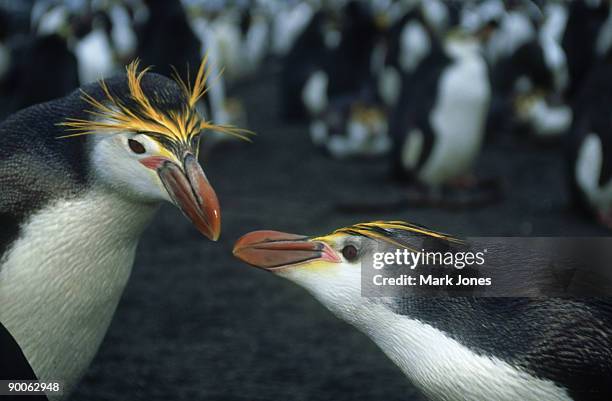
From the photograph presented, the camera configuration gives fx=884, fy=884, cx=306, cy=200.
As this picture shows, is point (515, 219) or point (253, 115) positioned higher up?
point (253, 115)

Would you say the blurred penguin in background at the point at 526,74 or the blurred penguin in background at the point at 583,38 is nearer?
the blurred penguin in background at the point at 526,74

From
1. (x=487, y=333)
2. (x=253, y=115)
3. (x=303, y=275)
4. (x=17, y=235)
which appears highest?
(x=253, y=115)

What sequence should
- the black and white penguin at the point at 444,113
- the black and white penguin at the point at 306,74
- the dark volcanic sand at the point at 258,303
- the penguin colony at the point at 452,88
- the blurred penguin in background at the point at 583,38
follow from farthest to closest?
the black and white penguin at the point at 306,74, the blurred penguin in background at the point at 583,38, the black and white penguin at the point at 444,113, the penguin colony at the point at 452,88, the dark volcanic sand at the point at 258,303

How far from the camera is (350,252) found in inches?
72.5

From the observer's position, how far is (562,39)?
8.44 meters

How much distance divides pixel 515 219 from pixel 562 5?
715 centimetres

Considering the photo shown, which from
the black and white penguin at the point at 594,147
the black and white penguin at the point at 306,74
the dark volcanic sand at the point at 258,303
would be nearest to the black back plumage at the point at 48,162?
the dark volcanic sand at the point at 258,303

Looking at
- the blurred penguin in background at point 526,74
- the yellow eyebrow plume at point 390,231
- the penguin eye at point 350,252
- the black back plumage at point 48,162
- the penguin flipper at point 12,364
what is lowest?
the penguin flipper at point 12,364

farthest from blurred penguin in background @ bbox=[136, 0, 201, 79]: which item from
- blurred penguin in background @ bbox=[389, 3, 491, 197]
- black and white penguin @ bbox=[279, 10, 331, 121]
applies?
black and white penguin @ bbox=[279, 10, 331, 121]

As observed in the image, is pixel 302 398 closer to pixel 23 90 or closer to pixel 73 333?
pixel 73 333

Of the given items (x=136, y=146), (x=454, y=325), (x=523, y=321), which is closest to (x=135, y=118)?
(x=136, y=146)

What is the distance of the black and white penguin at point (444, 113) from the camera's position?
215 inches

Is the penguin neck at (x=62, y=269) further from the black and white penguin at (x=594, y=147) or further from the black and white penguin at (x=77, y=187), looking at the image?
the black and white penguin at (x=594, y=147)

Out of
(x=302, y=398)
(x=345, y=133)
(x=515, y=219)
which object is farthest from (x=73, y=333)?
(x=345, y=133)
